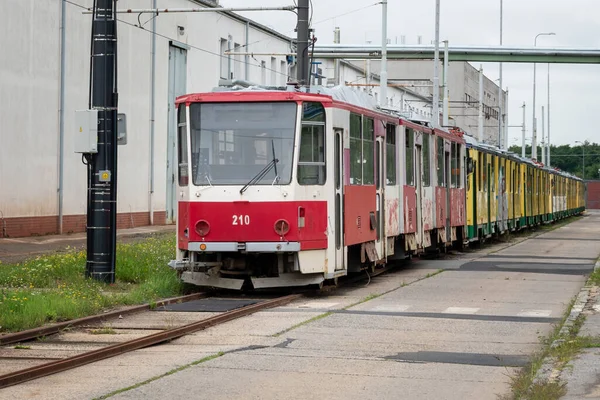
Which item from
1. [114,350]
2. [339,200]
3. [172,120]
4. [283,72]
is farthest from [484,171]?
[114,350]

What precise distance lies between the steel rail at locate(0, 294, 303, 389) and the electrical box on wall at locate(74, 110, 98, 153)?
A: 4.30m

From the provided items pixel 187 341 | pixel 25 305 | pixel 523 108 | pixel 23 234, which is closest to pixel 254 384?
pixel 187 341

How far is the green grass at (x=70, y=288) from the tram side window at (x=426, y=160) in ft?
20.6

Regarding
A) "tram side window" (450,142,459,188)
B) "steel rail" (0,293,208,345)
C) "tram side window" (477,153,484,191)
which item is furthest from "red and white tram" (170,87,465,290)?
"tram side window" (477,153,484,191)

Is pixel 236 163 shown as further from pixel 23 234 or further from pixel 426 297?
pixel 23 234

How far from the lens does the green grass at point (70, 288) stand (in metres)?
13.8

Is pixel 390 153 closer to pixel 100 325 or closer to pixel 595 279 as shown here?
pixel 595 279

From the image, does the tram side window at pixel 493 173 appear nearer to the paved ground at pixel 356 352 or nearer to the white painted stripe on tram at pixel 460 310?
the paved ground at pixel 356 352

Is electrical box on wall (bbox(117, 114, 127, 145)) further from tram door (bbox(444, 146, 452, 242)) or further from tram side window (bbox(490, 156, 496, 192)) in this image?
tram side window (bbox(490, 156, 496, 192))

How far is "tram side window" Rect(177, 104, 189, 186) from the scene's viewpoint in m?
17.2

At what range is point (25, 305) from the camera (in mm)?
13938

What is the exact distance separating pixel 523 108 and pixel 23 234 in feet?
224

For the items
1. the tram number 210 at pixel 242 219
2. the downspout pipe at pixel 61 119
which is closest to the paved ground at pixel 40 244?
the downspout pipe at pixel 61 119

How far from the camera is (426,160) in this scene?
2588 cm
